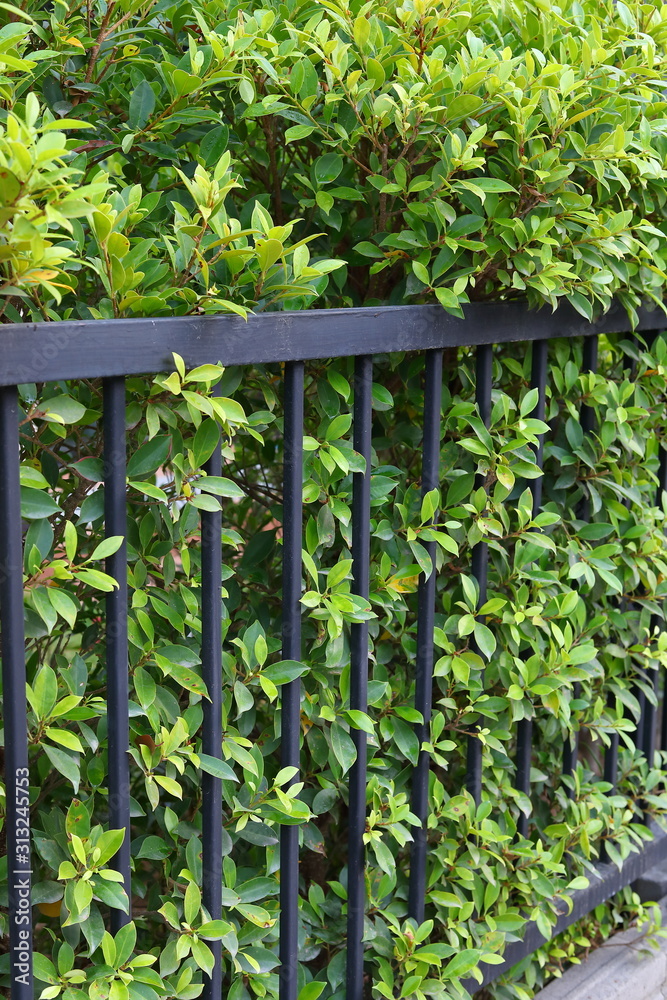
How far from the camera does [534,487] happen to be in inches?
86.3

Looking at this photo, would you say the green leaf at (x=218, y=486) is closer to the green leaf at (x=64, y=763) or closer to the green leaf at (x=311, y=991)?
the green leaf at (x=64, y=763)

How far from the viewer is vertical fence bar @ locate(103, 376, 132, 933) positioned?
4.61 feet

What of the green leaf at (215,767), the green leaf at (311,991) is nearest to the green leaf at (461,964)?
the green leaf at (311,991)

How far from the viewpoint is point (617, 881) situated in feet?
8.89

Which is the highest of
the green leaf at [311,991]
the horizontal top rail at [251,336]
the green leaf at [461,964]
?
the horizontal top rail at [251,336]

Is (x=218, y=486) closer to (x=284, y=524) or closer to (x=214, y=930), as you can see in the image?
(x=284, y=524)

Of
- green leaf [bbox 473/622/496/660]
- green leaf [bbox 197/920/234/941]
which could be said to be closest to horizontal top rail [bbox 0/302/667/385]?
green leaf [bbox 473/622/496/660]

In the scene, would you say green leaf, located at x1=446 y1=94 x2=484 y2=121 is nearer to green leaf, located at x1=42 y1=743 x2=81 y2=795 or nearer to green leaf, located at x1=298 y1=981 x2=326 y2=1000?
green leaf, located at x1=42 y1=743 x2=81 y2=795

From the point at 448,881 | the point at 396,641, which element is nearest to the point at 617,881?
the point at 448,881

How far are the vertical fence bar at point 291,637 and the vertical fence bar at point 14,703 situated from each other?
0.48 m

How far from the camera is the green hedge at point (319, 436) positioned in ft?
4.82

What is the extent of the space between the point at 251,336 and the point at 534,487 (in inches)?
34.7

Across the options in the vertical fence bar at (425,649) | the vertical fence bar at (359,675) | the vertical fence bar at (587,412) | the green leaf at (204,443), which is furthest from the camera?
the vertical fence bar at (587,412)

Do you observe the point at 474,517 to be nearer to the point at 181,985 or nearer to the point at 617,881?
the point at 181,985
